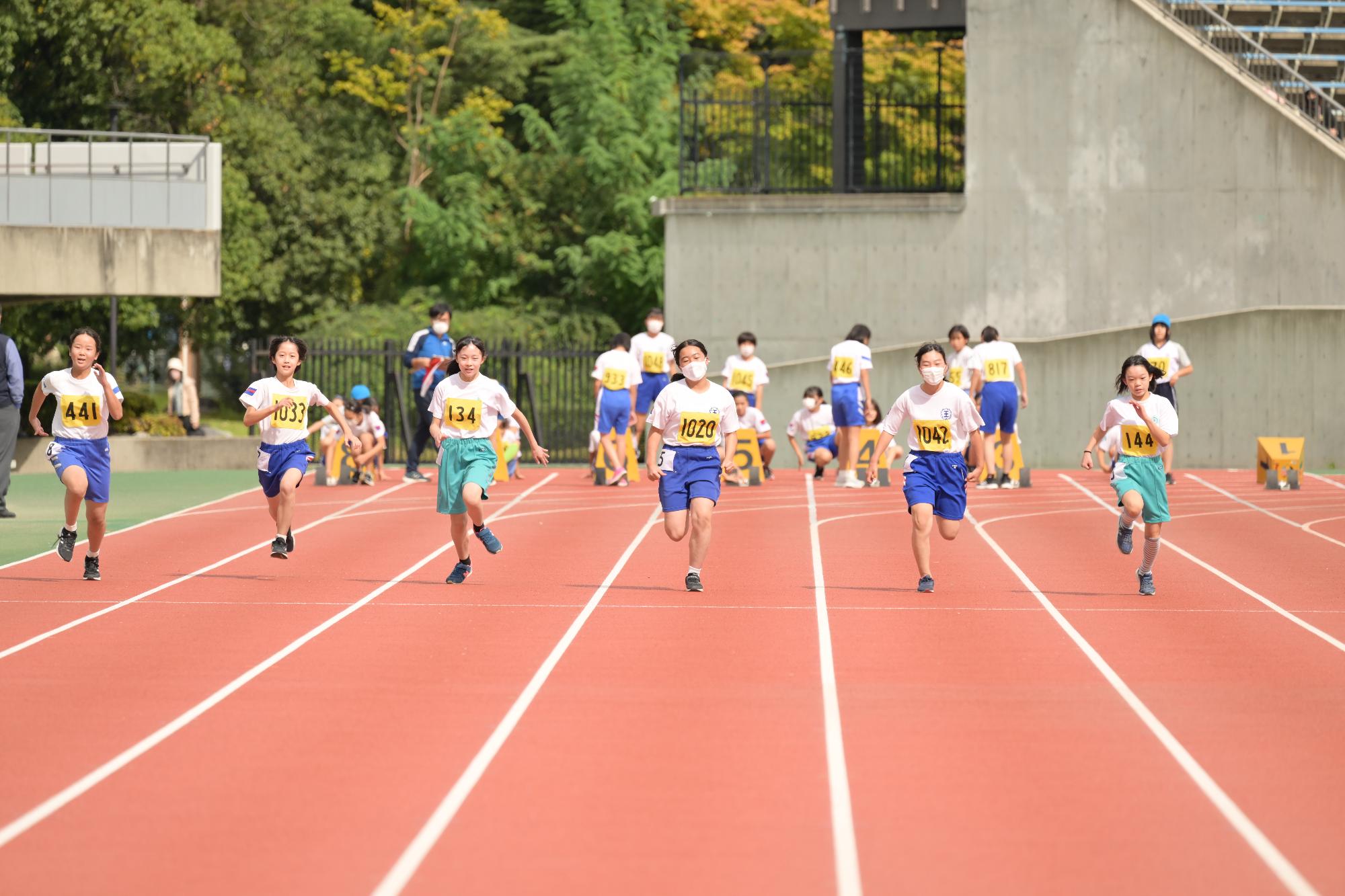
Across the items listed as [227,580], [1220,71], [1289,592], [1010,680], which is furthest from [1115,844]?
[1220,71]

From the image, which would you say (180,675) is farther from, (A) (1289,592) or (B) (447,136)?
(B) (447,136)

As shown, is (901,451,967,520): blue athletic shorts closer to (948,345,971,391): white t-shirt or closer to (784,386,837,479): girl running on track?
(948,345,971,391): white t-shirt

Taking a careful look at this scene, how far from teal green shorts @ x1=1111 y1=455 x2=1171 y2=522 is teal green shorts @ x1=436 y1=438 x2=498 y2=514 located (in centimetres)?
453

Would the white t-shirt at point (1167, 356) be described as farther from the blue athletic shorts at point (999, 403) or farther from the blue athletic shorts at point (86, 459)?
the blue athletic shorts at point (86, 459)

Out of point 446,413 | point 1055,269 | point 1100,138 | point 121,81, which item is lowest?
point 446,413

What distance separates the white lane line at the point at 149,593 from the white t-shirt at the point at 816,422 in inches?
290

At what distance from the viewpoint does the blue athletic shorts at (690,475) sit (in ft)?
45.0

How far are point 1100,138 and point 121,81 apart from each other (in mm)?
20134

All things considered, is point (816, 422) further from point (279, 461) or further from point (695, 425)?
point (279, 461)

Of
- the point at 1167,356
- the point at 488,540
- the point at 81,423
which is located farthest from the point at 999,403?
the point at 81,423

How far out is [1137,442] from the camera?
13898mm

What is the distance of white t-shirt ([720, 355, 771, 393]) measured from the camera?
23.5m

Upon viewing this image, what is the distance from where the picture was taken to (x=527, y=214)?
45.4m

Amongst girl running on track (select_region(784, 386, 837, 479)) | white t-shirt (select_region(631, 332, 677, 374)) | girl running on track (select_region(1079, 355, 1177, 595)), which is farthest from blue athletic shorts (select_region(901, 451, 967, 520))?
girl running on track (select_region(784, 386, 837, 479))
